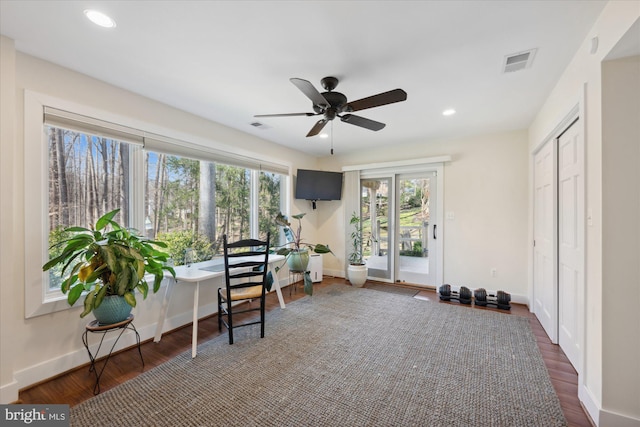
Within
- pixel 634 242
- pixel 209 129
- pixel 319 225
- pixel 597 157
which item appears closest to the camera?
pixel 634 242

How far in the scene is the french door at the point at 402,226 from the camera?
14.7 feet

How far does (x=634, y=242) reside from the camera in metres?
1.47

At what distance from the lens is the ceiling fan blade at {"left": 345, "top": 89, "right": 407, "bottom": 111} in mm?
1938

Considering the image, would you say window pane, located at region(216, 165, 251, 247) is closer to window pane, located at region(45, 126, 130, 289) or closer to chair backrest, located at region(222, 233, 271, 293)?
chair backrest, located at region(222, 233, 271, 293)

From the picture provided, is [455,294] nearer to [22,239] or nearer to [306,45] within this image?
[306,45]

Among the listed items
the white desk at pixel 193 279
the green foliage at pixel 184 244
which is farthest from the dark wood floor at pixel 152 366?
the green foliage at pixel 184 244

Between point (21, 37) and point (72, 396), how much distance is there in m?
2.55

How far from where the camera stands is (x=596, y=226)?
1587 millimetres

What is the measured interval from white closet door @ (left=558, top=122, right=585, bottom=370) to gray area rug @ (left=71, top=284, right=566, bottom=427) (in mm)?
334

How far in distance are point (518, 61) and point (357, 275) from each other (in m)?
3.51

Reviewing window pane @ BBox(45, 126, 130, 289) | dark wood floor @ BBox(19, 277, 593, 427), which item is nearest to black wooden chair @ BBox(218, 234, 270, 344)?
dark wood floor @ BBox(19, 277, 593, 427)

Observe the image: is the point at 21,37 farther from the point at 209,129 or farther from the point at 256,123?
the point at 256,123

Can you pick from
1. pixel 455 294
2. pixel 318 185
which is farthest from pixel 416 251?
pixel 318 185

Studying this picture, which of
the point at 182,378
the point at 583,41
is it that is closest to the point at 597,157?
the point at 583,41
